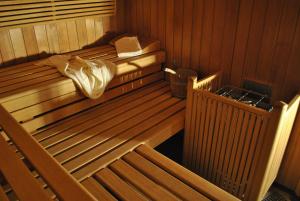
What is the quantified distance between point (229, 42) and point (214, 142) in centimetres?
87

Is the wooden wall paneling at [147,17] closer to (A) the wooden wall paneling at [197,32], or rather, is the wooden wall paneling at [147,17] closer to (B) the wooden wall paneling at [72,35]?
(A) the wooden wall paneling at [197,32]

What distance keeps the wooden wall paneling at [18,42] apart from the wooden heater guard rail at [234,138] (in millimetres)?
1532

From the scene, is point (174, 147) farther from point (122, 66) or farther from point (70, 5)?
point (70, 5)

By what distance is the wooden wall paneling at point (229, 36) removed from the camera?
84.4 inches

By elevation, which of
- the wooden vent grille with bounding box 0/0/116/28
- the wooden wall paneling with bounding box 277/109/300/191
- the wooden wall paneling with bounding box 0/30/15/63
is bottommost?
the wooden wall paneling with bounding box 277/109/300/191

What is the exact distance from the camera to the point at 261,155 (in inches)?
71.3

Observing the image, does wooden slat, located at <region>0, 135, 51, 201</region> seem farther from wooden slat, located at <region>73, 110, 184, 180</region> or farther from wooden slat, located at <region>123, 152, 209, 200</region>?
wooden slat, located at <region>123, 152, 209, 200</region>

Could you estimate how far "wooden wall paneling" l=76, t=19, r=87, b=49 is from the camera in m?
2.68

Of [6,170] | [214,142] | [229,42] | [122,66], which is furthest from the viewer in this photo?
[122,66]

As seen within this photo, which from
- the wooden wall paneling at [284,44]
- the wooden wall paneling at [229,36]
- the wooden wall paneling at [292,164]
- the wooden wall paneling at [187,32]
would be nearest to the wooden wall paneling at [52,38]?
the wooden wall paneling at [187,32]

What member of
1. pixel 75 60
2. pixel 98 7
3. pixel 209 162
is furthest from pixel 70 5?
pixel 209 162

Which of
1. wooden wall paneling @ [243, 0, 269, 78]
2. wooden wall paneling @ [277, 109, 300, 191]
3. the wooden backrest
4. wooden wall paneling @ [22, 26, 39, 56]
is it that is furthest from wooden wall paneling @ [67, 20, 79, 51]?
wooden wall paneling @ [277, 109, 300, 191]

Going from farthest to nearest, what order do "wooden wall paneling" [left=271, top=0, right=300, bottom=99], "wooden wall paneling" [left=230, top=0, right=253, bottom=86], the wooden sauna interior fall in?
"wooden wall paneling" [left=230, top=0, right=253, bottom=86]
the wooden sauna interior
"wooden wall paneling" [left=271, top=0, right=300, bottom=99]

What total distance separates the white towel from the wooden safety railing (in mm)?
853
